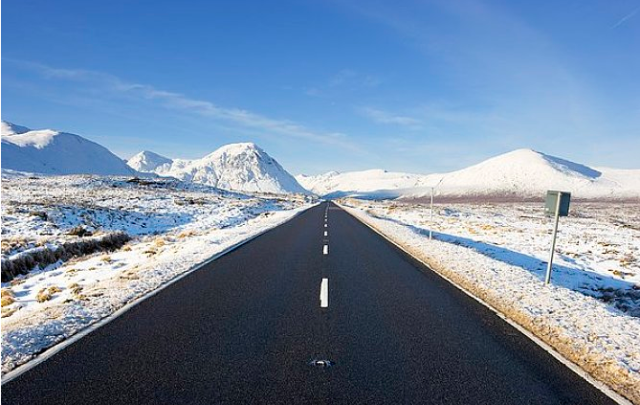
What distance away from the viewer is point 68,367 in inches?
174

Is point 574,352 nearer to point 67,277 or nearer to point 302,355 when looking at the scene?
point 302,355

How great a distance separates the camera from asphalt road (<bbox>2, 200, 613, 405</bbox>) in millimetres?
3879

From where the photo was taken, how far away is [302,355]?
15.7 feet

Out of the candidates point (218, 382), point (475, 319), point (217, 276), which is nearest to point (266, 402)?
point (218, 382)

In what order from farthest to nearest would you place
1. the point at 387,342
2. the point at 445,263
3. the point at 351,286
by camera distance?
the point at 445,263 → the point at 351,286 → the point at 387,342

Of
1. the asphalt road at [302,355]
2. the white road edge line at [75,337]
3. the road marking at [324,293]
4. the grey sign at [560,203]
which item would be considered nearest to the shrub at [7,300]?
the white road edge line at [75,337]

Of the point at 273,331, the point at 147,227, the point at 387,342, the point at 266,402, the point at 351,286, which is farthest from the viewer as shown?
the point at 147,227

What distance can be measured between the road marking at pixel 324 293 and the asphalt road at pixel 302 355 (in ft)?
0.24

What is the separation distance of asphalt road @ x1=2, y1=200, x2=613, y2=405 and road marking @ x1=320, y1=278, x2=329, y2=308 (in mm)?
72

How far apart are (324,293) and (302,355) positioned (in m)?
3.12

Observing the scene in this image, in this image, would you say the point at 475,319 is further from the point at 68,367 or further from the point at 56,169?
the point at 56,169

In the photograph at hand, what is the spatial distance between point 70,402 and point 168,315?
2.71 metres

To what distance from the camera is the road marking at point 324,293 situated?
7094 mm

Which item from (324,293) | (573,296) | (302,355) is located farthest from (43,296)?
(573,296)
